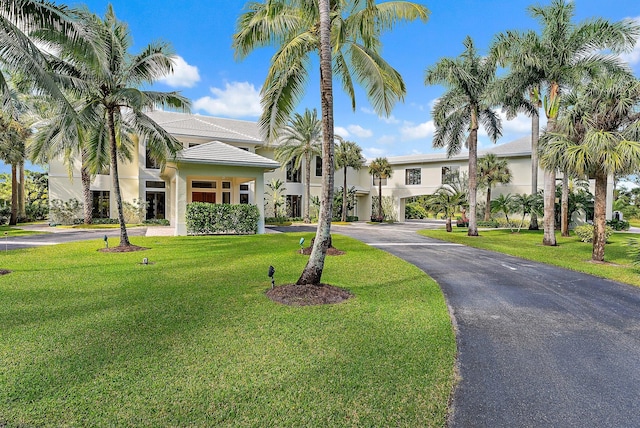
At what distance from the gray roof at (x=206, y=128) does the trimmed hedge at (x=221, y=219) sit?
8441 millimetres

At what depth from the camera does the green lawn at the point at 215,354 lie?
3168mm

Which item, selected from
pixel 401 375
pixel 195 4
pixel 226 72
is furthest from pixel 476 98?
pixel 401 375

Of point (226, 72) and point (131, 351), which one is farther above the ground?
point (226, 72)

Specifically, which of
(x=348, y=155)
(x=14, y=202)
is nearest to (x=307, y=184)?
(x=348, y=155)

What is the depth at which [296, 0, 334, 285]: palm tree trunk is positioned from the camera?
23.3 feet

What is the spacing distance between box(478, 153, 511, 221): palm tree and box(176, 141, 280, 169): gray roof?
1994cm

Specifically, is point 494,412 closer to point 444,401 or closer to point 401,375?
point 444,401

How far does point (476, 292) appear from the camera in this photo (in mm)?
7562

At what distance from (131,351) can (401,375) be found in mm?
3351

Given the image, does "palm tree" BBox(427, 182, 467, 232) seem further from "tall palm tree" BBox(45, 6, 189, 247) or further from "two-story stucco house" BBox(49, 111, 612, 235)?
"tall palm tree" BBox(45, 6, 189, 247)

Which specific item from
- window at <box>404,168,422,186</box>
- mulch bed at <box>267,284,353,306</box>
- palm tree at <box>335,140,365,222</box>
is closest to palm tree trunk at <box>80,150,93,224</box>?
palm tree at <box>335,140,365,222</box>

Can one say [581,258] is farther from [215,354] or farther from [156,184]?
[156,184]

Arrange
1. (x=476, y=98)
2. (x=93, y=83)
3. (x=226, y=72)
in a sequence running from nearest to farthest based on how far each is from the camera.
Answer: (x=93, y=83) < (x=226, y=72) < (x=476, y=98)

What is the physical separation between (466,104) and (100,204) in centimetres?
2729
